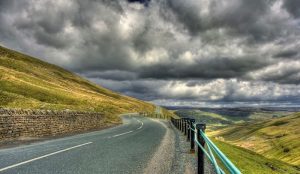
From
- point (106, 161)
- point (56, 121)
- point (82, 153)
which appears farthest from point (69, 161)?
point (56, 121)

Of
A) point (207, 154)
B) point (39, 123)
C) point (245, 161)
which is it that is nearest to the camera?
point (207, 154)

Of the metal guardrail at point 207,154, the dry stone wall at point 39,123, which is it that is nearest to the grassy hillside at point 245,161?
the metal guardrail at point 207,154

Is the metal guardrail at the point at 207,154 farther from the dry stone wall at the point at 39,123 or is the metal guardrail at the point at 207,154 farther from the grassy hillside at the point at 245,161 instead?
the dry stone wall at the point at 39,123

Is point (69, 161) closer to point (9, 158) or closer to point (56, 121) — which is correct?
point (9, 158)

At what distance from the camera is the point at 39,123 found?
888 inches

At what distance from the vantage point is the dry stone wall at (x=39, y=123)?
1875 cm

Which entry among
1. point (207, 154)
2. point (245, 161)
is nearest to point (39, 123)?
point (245, 161)

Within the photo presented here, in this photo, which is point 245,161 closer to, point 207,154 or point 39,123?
point 39,123

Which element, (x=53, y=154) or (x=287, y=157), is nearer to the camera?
(x=53, y=154)

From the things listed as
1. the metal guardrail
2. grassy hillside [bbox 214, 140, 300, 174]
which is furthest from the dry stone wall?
grassy hillside [bbox 214, 140, 300, 174]

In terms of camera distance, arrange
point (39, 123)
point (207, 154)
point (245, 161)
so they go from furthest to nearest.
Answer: point (245, 161) → point (39, 123) → point (207, 154)

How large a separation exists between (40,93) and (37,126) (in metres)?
51.1

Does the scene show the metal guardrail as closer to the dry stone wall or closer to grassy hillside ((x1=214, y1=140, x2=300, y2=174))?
grassy hillside ((x1=214, y1=140, x2=300, y2=174))

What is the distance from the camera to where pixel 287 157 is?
140125 mm
